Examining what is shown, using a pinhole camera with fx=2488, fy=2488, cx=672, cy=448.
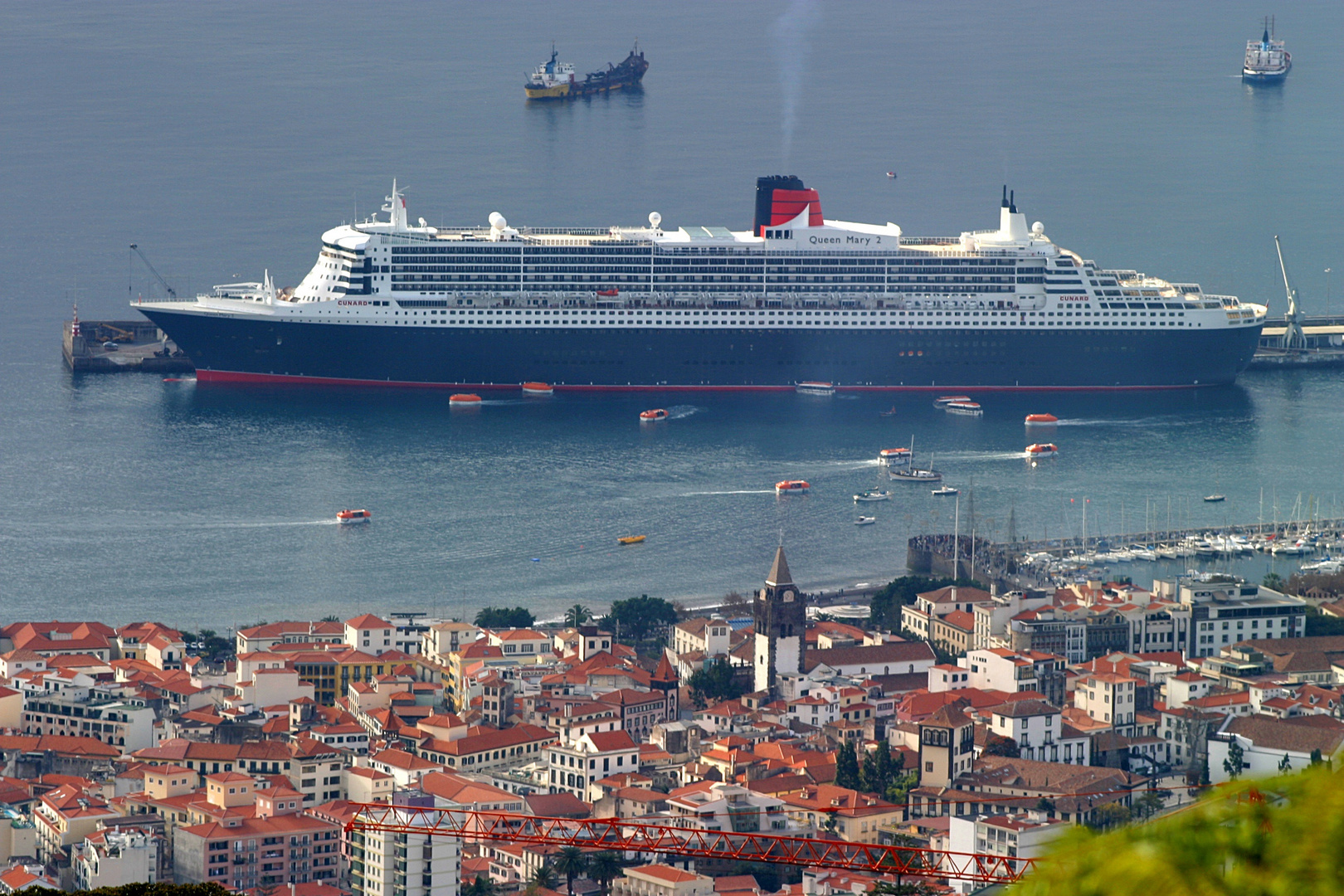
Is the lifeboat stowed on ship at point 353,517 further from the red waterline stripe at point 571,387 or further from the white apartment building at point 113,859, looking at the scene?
the white apartment building at point 113,859

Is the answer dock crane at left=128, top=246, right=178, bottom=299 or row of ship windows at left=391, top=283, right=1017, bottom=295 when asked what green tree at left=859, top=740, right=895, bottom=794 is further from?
dock crane at left=128, top=246, right=178, bottom=299

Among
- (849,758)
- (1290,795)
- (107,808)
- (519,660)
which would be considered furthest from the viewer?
(519,660)

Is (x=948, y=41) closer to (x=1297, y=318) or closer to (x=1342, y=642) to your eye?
(x=1297, y=318)

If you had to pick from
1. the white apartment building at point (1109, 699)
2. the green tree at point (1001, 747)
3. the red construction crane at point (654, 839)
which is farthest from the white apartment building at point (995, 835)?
the white apartment building at point (1109, 699)

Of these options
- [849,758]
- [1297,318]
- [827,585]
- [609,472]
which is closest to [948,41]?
[1297,318]

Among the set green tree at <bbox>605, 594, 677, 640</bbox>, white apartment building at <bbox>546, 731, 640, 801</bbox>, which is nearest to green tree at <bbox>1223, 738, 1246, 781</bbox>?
white apartment building at <bbox>546, 731, 640, 801</bbox>

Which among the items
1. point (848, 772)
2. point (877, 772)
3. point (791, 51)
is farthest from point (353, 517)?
point (791, 51)
